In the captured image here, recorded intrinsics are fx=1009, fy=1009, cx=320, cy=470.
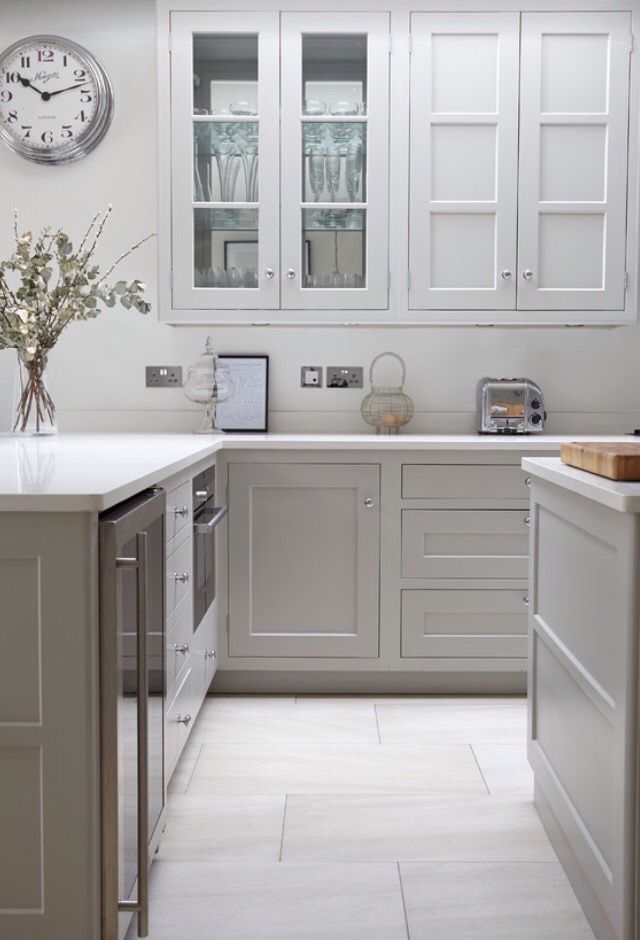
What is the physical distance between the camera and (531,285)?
3508 millimetres

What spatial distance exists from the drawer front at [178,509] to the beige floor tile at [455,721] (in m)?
0.93

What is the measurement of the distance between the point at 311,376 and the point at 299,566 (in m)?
0.87

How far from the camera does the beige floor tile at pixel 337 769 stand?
253 cm

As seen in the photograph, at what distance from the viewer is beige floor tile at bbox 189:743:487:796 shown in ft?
8.30

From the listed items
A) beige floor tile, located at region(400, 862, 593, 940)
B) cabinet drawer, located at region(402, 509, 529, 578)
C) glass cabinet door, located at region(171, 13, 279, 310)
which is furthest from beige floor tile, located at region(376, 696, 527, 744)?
glass cabinet door, located at region(171, 13, 279, 310)

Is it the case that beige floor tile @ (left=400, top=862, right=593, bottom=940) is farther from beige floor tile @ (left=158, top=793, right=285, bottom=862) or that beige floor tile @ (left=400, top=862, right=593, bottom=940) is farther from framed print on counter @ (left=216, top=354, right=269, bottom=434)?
framed print on counter @ (left=216, top=354, right=269, bottom=434)

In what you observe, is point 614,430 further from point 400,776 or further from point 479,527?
point 400,776

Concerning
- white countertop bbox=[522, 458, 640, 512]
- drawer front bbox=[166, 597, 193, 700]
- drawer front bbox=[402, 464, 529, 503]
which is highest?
white countertop bbox=[522, 458, 640, 512]

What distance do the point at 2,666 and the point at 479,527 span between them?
2.05m

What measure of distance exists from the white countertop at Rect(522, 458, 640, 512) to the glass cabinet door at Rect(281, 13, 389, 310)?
1.45 metres

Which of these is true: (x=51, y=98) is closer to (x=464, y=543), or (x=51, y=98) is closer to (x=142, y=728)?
(x=464, y=543)

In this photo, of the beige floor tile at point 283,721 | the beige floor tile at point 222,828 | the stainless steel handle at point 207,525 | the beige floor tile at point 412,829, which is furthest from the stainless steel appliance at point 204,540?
the beige floor tile at point 412,829

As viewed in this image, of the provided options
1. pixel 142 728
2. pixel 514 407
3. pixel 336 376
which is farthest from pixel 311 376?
pixel 142 728

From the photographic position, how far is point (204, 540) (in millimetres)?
2900
